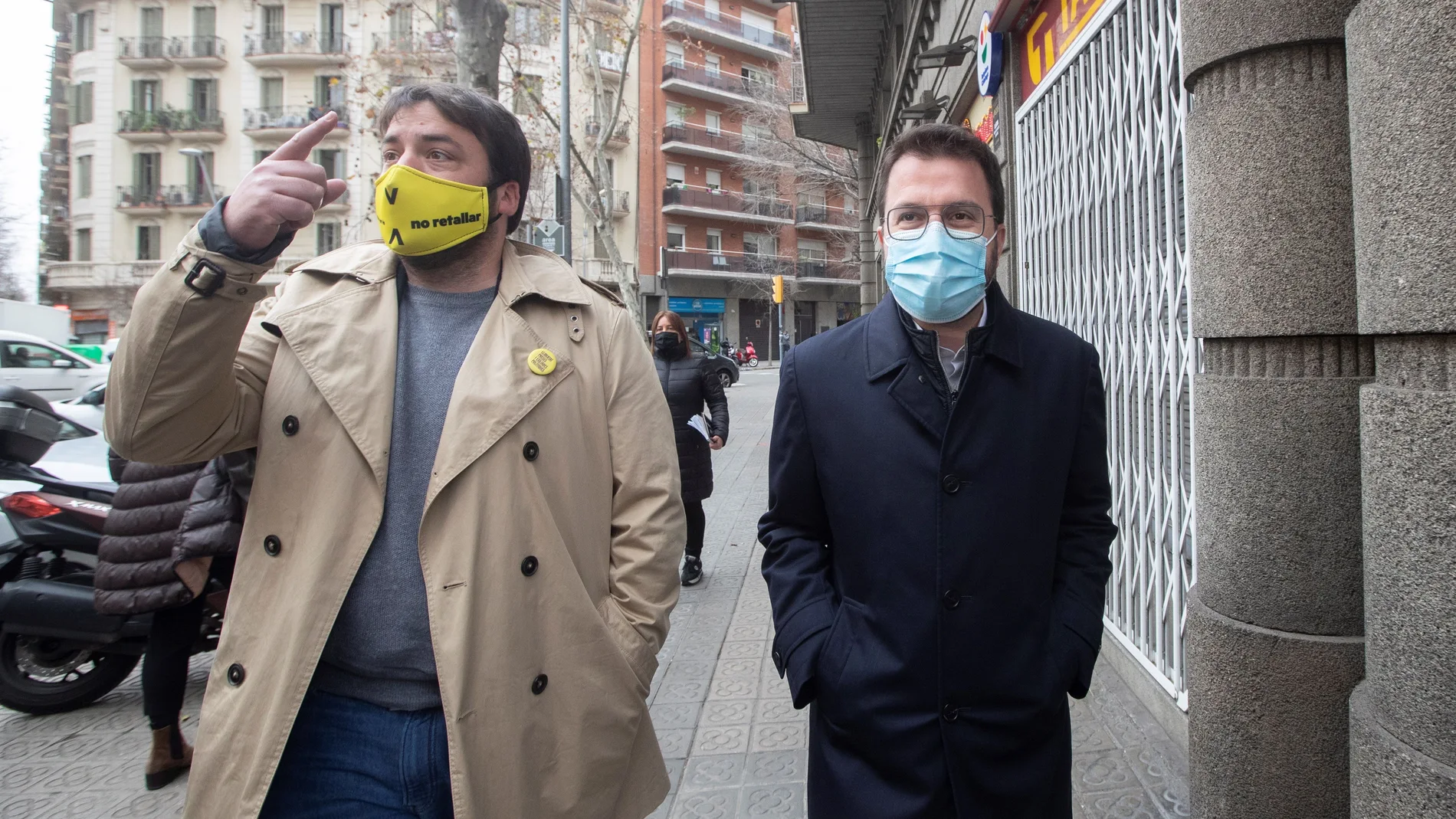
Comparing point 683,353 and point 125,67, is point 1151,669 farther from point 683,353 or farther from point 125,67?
point 125,67

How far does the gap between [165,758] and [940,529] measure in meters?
3.49

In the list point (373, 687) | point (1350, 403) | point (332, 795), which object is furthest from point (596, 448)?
point (1350, 403)

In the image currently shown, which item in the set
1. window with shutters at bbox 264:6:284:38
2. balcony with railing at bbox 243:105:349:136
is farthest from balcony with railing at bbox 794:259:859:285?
window with shutters at bbox 264:6:284:38

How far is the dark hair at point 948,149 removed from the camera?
6.33 feet

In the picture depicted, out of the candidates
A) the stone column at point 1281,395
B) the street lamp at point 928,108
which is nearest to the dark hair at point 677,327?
the street lamp at point 928,108

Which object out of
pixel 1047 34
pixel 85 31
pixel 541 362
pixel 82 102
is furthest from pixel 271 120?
pixel 541 362

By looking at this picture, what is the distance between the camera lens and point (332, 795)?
5.56 ft

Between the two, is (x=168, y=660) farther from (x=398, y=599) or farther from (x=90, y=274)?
(x=90, y=274)

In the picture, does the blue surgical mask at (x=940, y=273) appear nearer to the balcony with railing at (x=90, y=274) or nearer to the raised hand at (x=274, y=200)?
the raised hand at (x=274, y=200)

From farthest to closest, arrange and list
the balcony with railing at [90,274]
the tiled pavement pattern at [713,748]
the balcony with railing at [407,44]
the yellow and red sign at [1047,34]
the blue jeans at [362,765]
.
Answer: the balcony with railing at [90,274], the balcony with railing at [407,44], the yellow and red sign at [1047,34], the tiled pavement pattern at [713,748], the blue jeans at [362,765]

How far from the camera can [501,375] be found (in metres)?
1.78

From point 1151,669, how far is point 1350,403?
1.98 meters

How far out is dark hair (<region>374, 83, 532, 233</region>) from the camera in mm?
1926

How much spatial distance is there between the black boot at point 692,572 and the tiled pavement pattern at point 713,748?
0.82 m
